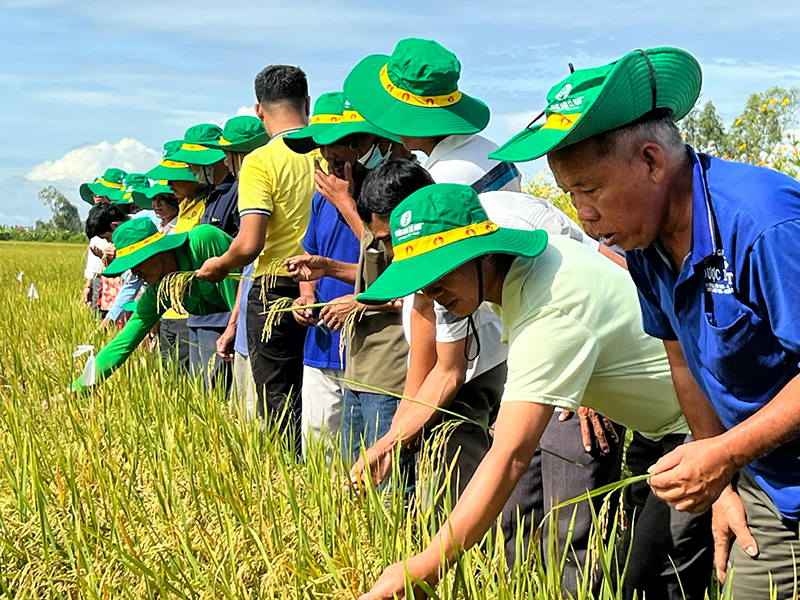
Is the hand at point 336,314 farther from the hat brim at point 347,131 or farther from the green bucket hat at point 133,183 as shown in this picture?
the green bucket hat at point 133,183

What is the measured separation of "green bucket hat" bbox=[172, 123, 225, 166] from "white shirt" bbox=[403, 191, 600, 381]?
1.99 metres

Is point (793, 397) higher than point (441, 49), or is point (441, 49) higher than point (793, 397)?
point (441, 49)

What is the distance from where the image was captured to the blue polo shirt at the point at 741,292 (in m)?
1.42

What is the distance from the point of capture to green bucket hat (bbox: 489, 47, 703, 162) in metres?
1.45

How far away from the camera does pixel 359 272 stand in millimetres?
2676

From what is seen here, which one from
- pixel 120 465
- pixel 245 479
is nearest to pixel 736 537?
pixel 245 479

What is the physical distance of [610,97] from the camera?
1.44m

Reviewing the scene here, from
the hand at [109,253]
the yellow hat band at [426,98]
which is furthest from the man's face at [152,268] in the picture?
the hand at [109,253]

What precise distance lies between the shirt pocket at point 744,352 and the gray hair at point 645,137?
11.1 inches

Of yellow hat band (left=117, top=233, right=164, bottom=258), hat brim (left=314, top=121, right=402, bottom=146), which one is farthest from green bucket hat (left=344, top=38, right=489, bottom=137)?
yellow hat band (left=117, top=233, right=164, bottom=258)

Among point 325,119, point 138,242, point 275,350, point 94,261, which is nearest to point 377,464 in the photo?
point 325,119

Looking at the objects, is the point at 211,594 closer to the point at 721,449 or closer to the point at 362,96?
the point at 721,449

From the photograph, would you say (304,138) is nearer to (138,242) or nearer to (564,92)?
(138,242)

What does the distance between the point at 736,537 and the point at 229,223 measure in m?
2.69
